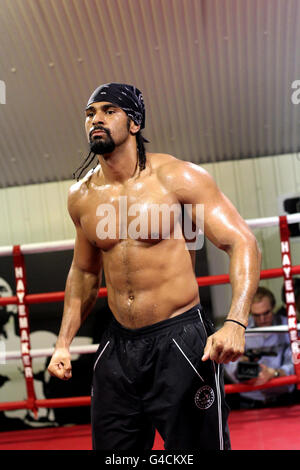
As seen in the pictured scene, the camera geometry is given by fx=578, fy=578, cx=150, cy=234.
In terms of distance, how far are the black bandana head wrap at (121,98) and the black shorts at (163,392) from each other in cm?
72

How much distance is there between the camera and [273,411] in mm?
3234

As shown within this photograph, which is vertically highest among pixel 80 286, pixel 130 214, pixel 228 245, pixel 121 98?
pixel 121 98

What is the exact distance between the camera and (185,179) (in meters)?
1.92

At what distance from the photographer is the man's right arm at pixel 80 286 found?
212 centimetres

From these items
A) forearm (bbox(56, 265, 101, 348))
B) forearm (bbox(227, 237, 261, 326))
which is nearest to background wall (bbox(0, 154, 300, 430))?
forearm (bbox(56, 265, 101, 348))

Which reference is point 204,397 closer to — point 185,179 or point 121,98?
point 185,179

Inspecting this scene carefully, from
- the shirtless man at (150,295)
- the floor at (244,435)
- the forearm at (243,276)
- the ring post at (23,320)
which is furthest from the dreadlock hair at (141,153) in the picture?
the floor at (244,435)

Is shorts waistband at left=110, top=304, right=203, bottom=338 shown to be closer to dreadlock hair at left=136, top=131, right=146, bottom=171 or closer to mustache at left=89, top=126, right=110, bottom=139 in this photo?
dreadlock hair at left=136, top=131, right=146, bottom=171

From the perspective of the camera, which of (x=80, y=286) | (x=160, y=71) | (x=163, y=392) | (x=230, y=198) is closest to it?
(x=163, y=392)

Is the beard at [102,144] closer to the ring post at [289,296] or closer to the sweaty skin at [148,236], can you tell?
the sweaty skin at [148,236]

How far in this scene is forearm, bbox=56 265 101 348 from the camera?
2125 millimetres

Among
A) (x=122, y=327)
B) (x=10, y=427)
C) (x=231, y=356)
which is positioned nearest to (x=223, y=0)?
(x=122, y=327)

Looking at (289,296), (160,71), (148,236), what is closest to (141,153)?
(148,236)

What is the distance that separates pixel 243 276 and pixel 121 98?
75cm
